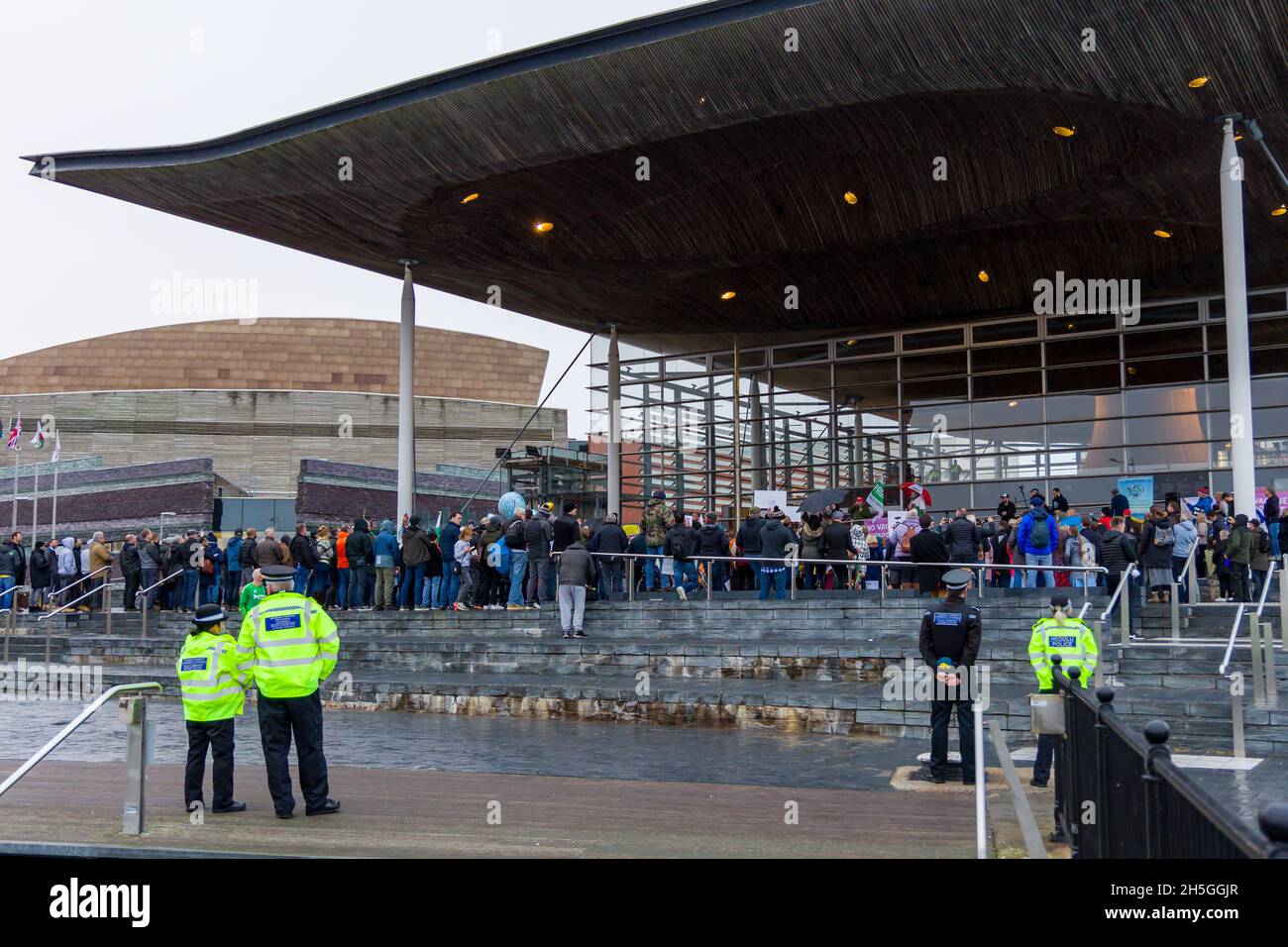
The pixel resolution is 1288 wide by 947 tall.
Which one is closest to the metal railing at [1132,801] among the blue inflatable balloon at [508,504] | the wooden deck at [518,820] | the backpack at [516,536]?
the wooden deck at [518,820]

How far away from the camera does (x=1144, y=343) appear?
29547 millimetres

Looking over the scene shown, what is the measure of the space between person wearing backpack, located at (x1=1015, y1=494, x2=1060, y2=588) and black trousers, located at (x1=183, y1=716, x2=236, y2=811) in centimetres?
1312

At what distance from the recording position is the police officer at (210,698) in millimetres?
9086

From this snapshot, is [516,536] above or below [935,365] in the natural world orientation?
below

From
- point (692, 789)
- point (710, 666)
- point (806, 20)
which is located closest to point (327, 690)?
point (710, 666)

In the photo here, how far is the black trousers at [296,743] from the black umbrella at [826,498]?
20.7m

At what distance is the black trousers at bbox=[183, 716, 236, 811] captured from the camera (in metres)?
9.06

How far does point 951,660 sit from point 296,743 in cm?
520

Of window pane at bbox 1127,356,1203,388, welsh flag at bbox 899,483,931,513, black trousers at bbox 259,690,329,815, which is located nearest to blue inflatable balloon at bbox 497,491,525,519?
welsh flag at bbox 899,483,931,513

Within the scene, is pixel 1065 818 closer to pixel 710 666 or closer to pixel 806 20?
pixel 710 666

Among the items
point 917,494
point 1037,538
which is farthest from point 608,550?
point 917,494

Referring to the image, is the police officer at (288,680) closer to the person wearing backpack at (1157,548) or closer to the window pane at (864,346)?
the person wearing backpack at (1157,548)

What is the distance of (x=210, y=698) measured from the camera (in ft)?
30.0

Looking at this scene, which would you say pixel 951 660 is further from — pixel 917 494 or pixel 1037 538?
pixel 917 494
